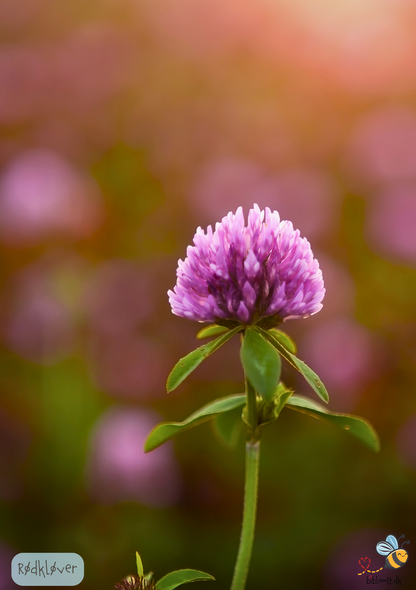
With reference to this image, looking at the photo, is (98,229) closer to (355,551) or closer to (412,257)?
(412,257)

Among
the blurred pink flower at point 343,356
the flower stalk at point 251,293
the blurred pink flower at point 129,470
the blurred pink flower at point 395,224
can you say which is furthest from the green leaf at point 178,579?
the blurred pink flower at point 395,224

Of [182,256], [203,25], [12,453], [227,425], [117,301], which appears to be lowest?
[12,453]

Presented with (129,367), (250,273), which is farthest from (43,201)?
(250,273)

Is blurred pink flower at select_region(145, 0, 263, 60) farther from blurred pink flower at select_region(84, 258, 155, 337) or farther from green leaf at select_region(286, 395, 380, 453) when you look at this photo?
A: green leaf at select_region(286, 395, 380, 453)

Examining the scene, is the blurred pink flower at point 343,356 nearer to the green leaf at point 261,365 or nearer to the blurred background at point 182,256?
the blurred background at point 182,256

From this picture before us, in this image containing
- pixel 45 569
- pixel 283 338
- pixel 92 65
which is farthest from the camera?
pixel 92 65

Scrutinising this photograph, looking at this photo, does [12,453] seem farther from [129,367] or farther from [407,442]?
[407,442]
